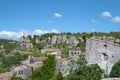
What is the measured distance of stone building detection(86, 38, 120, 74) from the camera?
25159 millimetres

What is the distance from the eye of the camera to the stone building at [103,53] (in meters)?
25.2

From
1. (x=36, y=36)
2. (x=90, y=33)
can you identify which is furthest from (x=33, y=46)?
(x=90, y=33)

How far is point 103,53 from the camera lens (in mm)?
25797

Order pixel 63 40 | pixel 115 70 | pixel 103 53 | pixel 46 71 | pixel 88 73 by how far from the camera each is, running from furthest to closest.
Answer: pixel 63 40
pixel 46 71
pixel 103 53
pixel 115 70
pixel 88 73

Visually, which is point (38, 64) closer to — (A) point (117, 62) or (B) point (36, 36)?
(A) point (117, 62)

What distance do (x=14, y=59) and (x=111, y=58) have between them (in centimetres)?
4842

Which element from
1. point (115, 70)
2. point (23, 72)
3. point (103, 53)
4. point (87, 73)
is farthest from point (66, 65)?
point (23, 72)

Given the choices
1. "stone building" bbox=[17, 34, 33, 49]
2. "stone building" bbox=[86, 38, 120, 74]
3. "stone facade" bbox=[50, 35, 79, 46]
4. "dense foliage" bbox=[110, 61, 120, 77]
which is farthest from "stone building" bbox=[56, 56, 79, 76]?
"stone building" bbox=[17, 34, 33, 49]

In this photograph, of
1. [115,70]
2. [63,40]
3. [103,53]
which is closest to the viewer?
[115,70]

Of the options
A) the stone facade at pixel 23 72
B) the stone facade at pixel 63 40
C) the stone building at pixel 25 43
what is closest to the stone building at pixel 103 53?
the stone facade at pixel 23 72

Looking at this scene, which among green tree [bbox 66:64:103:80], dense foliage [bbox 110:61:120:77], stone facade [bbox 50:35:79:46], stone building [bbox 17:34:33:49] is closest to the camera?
green tree [bbox 66:64:103:80]

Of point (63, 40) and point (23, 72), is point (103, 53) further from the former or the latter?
point (63, 40)

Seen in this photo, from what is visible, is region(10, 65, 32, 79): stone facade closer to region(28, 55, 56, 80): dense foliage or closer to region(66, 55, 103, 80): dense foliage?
region(28, 55, 56, 80): dense foliage

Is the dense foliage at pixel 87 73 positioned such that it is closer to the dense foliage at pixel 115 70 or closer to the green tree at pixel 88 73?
the green tree at pixel 88 73
